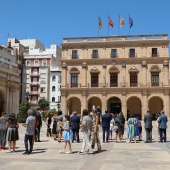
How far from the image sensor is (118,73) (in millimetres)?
48188

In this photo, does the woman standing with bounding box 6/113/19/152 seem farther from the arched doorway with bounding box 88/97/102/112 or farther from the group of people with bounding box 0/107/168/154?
the arched doorway with bounding box 88/97/102/112

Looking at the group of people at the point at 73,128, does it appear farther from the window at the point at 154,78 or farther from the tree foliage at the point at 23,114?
the window at the point at 154,78

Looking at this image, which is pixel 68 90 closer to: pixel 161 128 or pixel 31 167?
pixel 161 128

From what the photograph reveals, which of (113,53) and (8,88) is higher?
(113,53)

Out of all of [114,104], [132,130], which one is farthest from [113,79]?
[132,130]

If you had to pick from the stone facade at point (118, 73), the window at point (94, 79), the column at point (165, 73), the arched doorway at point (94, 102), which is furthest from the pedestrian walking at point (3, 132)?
the arched doorway at point (94, 102)

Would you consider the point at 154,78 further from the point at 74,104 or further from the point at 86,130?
the point at 86,130

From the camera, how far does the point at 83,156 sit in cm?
1030

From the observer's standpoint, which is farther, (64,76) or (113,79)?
(64,76)

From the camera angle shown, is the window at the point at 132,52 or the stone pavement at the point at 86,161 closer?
A: the stone pavement at the point at 86,161

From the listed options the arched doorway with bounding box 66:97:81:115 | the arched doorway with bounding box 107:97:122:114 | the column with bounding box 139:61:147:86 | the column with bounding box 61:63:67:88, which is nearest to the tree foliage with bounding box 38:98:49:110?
the arched doorway with bounding box 66:97:81:115

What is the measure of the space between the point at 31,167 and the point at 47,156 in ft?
6.67

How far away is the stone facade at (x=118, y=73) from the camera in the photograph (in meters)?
47.1

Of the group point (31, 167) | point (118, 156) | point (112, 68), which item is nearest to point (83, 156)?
point (118, 156)
